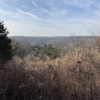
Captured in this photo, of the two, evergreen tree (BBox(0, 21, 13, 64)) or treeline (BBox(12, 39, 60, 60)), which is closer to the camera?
evergreen tree (BBox(0, 21, 13, 64))

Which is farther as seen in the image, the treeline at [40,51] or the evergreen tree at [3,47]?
the treeline at [40,51]

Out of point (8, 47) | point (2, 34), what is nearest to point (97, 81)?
point (8, 47)

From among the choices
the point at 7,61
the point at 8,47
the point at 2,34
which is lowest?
the point at 7,61

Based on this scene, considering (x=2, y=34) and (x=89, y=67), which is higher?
(x=2, y=34)

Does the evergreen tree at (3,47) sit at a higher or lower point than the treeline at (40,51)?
higher

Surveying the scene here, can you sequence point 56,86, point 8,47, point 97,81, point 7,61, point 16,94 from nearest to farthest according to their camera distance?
point 16,94
point 56,86
point 97,81
point 8,47
point 7,61

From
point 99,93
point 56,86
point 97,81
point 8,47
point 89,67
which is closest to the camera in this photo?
point 99,93

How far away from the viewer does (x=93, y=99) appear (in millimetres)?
2398

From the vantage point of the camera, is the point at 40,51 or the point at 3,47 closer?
the point at 3,47

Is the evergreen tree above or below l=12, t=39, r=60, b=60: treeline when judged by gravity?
above

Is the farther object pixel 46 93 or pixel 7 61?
pixel 7 61

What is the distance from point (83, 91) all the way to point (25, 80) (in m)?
2.01

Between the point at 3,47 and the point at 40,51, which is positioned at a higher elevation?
the point at 3,47

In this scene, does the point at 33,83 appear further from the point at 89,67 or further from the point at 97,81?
the point at 89,67
